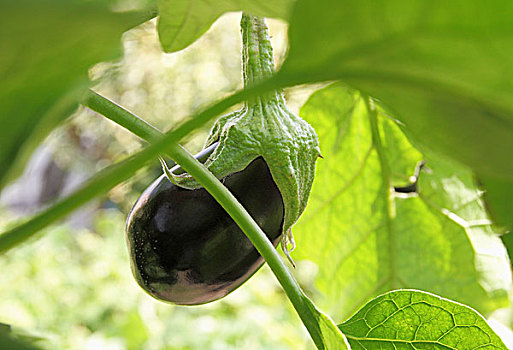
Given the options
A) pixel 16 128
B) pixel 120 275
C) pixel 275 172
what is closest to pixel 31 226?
pixel 16 128

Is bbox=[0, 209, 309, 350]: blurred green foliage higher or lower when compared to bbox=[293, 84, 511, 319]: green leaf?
lower

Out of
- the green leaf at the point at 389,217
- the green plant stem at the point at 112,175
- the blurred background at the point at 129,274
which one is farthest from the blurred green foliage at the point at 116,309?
the green plant stem at the point at 112,175

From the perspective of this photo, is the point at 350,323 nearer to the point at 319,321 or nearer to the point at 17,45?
the point at 319,321

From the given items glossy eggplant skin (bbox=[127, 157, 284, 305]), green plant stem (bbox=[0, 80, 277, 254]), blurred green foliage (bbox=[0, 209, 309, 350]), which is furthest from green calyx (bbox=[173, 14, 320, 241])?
blurred green foliage (bbox=[0, 209, 309, 350])

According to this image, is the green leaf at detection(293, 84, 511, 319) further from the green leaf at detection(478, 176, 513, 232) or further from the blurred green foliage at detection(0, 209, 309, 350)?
the blurred green foliage at detection(0, 209, 309, 350)

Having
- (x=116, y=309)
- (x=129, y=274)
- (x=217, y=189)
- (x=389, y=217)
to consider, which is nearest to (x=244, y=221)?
(x=217, y=189)

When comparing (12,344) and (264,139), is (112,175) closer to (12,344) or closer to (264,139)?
(12,344)
